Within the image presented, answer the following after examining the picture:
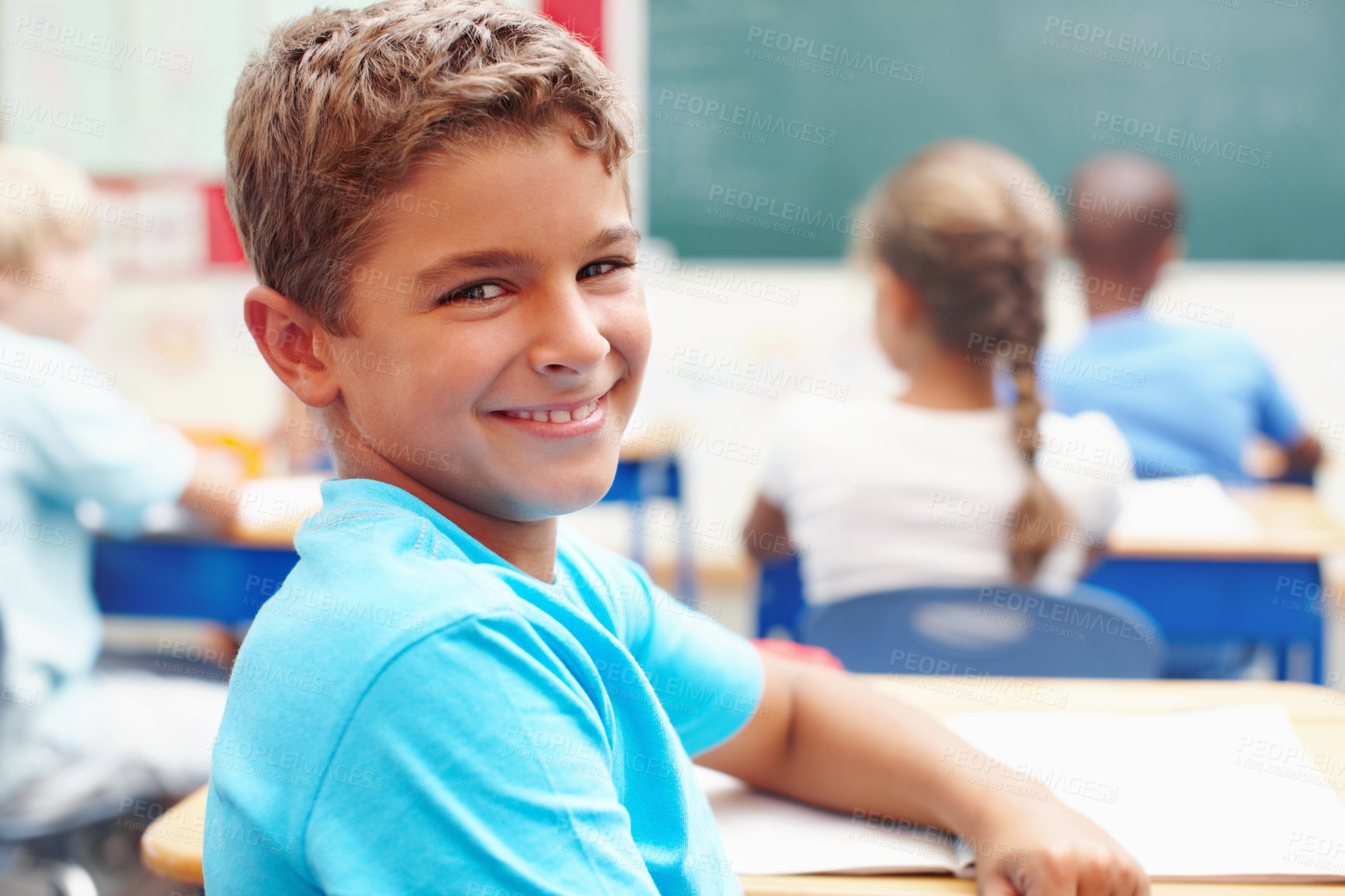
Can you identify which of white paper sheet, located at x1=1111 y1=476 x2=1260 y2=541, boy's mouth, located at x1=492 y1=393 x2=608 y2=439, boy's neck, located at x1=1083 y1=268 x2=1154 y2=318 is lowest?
white paper sheet, located at x1=1111 y1=476 x2=1260 y2=541

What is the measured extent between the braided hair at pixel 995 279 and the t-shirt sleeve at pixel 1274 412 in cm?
97

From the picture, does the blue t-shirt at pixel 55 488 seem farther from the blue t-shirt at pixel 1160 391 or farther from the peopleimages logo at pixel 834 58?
the peopleimages logo at pixel 834 58

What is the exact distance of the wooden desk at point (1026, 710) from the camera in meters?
Result: 0.74

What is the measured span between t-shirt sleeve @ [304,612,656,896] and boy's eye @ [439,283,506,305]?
0.61 ft

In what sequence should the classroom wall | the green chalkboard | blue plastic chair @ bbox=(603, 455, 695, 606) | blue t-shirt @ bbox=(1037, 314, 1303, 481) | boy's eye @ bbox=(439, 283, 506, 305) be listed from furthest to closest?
the classroom wall, the green chalkboard, blue plastic chair @ bbox=(603, 455, 695, 606), blue t-shirt @ bbox=(1037, 314, 1303, 481), boy's eye @ bbox=(439, 283, 506, 305)

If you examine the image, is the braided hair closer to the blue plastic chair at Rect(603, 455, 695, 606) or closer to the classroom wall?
the blue plastic chair at Rect(603, 455, 695, 606)

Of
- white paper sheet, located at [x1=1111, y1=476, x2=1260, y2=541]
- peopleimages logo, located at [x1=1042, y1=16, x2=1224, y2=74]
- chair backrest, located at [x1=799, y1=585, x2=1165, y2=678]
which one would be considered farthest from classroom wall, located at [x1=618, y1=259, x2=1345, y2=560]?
chair backrest, located at [x1=799, y1=585, x2=1165, y2=678]

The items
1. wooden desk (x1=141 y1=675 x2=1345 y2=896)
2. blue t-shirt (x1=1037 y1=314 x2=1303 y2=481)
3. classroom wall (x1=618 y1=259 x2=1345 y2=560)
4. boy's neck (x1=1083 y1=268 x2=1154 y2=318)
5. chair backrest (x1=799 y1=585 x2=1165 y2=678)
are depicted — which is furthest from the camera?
classroom wall (x1=618 y1=259 x2=1345 y2=560)

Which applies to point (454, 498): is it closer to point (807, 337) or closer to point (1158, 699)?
Answer: point (1158, 699)

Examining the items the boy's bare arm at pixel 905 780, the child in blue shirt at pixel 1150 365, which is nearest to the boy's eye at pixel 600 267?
the boy's bare arm at pixel 905 780

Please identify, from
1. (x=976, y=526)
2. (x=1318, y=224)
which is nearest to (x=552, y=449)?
(x=976, y=526)

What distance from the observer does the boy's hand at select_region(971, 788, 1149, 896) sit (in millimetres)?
726

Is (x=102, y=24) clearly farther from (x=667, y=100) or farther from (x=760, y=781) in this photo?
(x=760, y=781)

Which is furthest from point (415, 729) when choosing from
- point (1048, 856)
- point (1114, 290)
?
point (1114, 290)
